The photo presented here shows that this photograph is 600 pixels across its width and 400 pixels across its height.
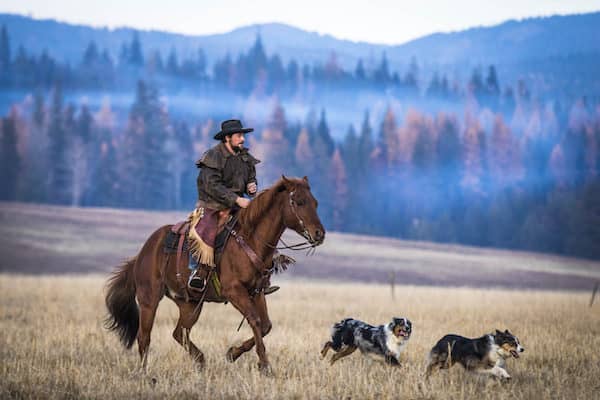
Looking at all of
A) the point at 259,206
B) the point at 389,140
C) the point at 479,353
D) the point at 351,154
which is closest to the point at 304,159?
the point at 351,154

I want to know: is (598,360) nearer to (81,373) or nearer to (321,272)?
(81,373)

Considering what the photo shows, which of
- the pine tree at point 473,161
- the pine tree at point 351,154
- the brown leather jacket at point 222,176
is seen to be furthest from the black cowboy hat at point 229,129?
the pine tree at point 351,154

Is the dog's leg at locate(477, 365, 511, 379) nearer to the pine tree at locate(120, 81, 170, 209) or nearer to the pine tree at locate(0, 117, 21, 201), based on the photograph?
the pine tree at locate(120, 81, 170, 209)

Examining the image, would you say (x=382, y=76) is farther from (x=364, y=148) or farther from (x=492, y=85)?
(x=364, y=148)

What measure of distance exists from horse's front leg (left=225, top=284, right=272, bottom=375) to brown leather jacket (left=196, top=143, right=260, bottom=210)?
110cm

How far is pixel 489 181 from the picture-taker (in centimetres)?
8944

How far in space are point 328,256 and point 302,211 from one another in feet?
159

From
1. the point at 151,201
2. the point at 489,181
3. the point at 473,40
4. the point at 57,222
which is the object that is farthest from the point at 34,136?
the point at 473,40

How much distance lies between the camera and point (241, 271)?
10.1 meters

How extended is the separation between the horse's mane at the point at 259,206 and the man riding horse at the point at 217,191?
11cm

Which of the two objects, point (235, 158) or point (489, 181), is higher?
point (235, 158)

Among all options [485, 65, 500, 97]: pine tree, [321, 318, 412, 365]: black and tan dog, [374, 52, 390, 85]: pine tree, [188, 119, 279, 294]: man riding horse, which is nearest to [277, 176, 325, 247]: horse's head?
[188, 119, 279, 294]: man riding horse

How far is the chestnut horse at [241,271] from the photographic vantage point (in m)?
9.77

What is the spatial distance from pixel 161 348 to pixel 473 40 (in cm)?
17688
